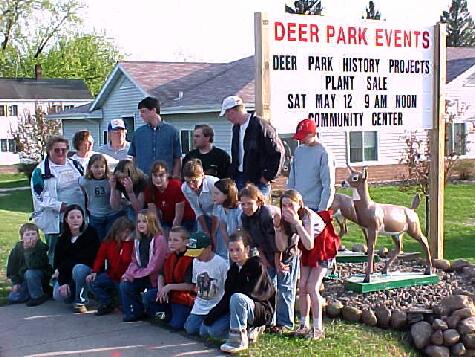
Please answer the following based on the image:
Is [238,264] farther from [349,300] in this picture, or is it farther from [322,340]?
[349,300]

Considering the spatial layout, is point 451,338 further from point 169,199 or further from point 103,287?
point 103,287

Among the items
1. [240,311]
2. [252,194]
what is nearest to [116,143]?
[252,194]

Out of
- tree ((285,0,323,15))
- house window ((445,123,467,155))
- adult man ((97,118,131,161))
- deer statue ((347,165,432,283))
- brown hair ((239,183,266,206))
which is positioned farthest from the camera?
tree ((285,0,323,15))

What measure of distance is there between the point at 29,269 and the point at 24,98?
48864 millimetres

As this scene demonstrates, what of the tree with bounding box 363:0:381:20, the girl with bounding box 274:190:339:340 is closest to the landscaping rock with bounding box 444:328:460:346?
the girl with bounding box 274:190:339:340

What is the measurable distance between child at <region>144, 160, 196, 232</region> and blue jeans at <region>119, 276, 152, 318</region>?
762mm

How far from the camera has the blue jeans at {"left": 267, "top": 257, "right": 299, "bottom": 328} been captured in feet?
22.7

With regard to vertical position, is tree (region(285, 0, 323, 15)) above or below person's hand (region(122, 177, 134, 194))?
above

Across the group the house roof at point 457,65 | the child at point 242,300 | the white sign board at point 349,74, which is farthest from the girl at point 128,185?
the house roof at point 457,65

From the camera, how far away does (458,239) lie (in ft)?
45.1

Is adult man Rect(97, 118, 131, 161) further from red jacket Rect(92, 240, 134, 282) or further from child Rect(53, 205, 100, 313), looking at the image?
red jacket Rect(92, 240, 134, 282)

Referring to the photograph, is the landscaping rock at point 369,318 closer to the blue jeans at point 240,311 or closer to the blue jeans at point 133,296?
the blue jeans at point 240,311

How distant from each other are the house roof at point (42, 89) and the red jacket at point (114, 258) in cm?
4910

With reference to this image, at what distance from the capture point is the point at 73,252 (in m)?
8.09
